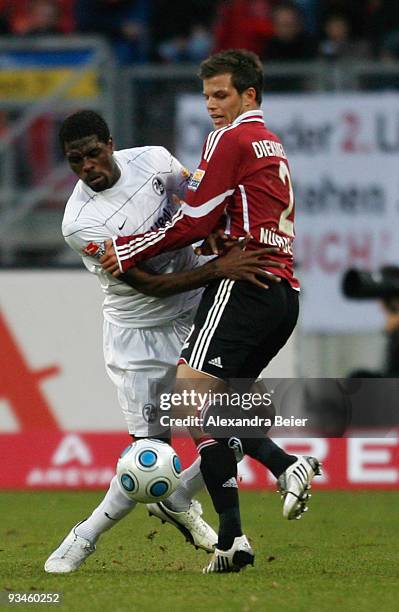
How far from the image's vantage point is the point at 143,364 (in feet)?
22.1

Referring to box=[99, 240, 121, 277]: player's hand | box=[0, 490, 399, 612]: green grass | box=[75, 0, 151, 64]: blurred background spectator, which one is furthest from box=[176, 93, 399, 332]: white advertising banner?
box=[99, 240, 121, 277]: player's hand

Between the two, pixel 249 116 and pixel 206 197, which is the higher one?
pixel 249 116

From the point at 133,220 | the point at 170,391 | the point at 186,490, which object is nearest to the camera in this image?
the point at 133,220

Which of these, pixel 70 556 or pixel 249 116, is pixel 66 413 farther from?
pixel 249 116

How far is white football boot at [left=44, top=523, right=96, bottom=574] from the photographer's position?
20.9 ft

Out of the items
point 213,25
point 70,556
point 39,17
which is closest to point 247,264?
point 70,556

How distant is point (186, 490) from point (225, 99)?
1.89 meters

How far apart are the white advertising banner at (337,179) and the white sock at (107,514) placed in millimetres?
5566

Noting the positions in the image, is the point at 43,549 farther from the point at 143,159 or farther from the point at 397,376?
the point at 397,376

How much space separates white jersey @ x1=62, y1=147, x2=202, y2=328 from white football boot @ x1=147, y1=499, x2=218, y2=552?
0.91 metres

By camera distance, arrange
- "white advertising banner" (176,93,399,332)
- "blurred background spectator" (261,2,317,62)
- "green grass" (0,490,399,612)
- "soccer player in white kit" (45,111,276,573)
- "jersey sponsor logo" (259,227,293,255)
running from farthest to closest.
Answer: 1. "blurred background spectator" (261,2,317,62)
2. "white advertising banner" (176,93,399,332)
3. "soccer player in white kit" (45,111,276,573)
4. "jersey sponsor logo" (259,227,293,255)
5. "green grass" (0,490,399,612)

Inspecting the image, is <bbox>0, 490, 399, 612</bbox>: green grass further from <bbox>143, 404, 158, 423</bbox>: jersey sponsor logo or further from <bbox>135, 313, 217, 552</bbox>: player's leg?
<bbox>143, 404, 158, 423</bbox>: jersey sponsor logo

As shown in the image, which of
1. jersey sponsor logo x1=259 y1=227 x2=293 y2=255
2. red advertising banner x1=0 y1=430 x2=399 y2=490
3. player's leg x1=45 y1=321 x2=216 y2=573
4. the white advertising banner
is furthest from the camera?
the white advertising banner

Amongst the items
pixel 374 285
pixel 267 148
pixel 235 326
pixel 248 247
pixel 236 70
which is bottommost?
pixel 374 285
